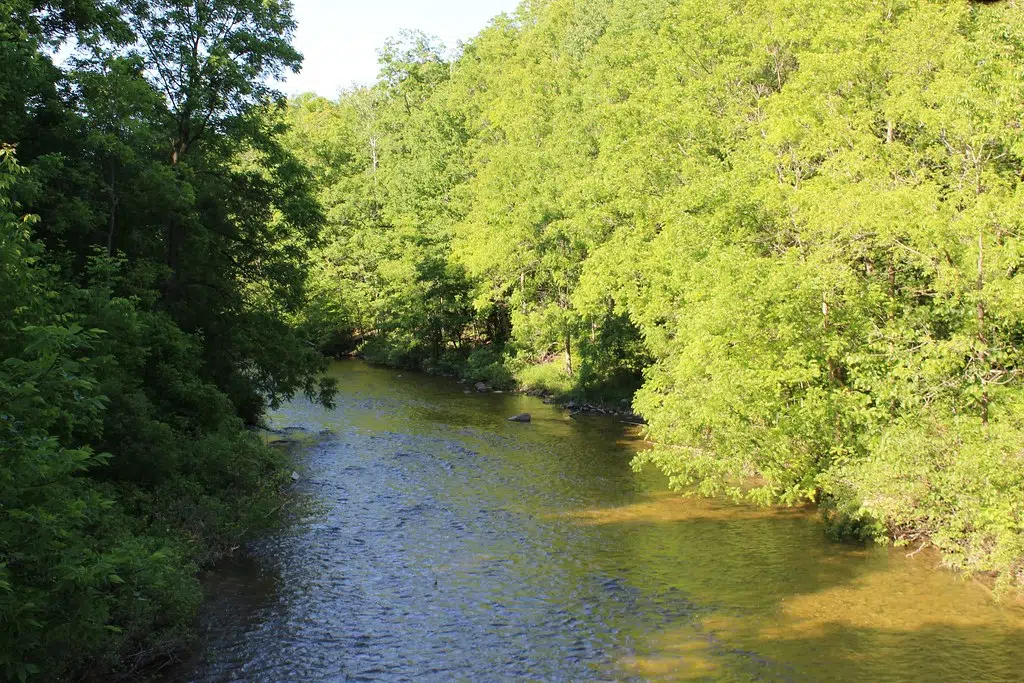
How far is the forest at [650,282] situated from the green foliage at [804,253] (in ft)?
0.34

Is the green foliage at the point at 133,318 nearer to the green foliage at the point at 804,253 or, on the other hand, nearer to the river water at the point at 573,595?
the river water at the point at 573,595

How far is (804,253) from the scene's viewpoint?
23703mm

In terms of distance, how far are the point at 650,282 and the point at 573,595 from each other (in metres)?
15.8

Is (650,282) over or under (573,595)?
over

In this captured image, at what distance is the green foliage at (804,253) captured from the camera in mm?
17953

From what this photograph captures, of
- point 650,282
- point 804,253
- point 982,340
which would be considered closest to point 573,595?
point 982,340

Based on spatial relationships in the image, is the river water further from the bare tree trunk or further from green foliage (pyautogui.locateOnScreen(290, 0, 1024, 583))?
the bare tree trunk

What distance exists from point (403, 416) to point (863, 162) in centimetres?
2150

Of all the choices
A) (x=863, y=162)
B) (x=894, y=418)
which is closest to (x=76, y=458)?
(x=894, y=418)

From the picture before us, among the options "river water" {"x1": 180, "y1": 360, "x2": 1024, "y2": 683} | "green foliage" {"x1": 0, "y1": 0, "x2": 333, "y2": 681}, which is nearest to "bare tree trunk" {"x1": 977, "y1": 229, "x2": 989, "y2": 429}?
"river water" {"x1": 180, "y1": 360, "x2": 1024, "y2": 683}

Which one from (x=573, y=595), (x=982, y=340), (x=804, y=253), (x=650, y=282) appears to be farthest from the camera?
(x=650, y=282)

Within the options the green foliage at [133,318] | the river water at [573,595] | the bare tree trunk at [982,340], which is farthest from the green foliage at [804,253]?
the green foliage at [133,318]

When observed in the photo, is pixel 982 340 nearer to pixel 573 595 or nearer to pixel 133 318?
pixel 573 595

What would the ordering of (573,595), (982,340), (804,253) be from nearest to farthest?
1. (573,595)
2. (982,340)
3. (804,253)
